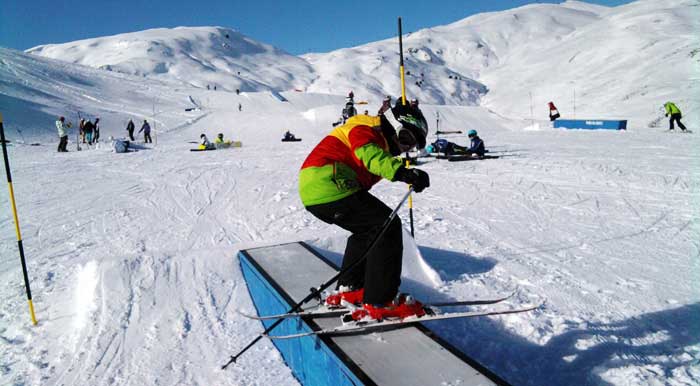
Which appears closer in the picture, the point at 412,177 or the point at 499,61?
the point at 412,177

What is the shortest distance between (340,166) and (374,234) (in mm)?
578

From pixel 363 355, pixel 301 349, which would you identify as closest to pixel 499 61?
pixel 301 349

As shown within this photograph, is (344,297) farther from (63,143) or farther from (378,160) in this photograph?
(63,143)

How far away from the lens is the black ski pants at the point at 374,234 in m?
3.19

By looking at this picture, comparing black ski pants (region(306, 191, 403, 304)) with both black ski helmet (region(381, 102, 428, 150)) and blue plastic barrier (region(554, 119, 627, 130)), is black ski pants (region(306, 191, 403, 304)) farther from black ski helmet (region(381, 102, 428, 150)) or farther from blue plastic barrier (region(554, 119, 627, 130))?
blue plastic barrier (region(554, 119, 627, 130))

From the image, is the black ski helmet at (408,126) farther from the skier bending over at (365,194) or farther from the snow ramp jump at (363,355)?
the snow ramp jump at (363,355)

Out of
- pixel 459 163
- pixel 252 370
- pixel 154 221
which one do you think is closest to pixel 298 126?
pixel 459 163

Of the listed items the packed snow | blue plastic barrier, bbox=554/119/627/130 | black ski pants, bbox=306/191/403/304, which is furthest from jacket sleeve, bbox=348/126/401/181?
blue plastic barrier, bbox=554/119/627/130

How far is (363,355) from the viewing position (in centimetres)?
294

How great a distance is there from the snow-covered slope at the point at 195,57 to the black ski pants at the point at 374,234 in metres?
100

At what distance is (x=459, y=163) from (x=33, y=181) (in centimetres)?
1170

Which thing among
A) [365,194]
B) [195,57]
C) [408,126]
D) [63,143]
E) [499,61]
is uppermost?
[195,57]

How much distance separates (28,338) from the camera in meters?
3.99

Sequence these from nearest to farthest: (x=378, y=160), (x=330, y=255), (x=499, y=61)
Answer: (x=378, y=160) < (x=330, y=255) < (x=499, y=61)
